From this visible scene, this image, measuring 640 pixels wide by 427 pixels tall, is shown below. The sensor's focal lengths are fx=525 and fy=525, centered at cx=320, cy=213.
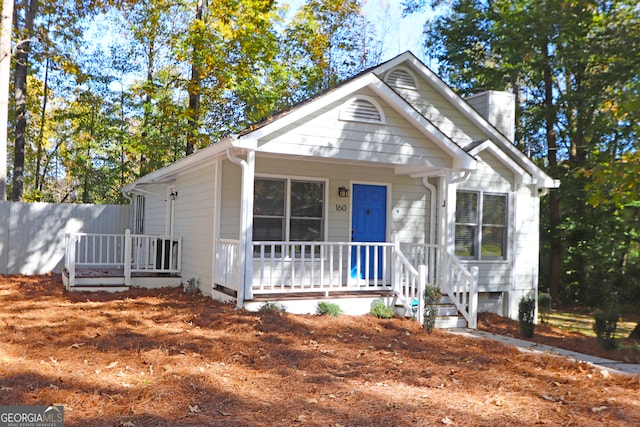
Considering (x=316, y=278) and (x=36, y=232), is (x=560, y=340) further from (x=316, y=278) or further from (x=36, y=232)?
(x=36, y=232)

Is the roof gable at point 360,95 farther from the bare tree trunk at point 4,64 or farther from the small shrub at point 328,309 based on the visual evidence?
the bare tree trunk at point 4,64

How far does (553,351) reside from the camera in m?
7.74

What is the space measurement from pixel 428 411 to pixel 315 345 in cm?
263

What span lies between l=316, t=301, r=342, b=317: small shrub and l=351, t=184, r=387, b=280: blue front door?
2.03 m

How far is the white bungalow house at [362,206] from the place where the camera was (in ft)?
29.5

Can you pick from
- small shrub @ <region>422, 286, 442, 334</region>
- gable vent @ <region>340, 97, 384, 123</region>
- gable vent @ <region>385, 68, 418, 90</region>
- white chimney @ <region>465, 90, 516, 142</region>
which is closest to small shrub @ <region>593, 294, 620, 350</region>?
small shrub @ <region>422, 286, 442, 334</region>

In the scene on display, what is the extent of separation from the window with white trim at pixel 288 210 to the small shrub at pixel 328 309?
182 cm

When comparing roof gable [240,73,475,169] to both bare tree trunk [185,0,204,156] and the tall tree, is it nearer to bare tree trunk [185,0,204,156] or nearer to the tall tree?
bare tree trunk [185,0,204,156]

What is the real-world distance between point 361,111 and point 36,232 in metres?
10.8

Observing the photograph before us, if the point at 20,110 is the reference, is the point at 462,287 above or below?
below

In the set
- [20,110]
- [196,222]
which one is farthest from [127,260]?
[20,110]

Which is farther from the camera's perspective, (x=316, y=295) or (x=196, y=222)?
(x=196, y=222)

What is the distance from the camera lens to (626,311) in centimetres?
1672

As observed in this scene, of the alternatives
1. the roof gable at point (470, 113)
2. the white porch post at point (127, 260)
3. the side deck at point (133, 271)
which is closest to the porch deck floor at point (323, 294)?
the side deck at point (133, 271)
